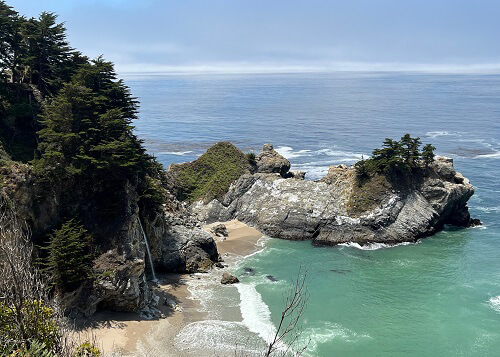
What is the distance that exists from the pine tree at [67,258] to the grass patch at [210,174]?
3002 centimetres

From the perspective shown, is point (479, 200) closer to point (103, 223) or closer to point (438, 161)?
point (438, 161)

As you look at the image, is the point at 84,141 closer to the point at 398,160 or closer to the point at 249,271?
the point at 249,271

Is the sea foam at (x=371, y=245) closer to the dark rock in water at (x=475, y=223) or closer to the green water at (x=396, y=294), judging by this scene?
the green water at (x=396, y=294)

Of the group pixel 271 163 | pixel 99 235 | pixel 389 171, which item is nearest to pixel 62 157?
pixel 99 235

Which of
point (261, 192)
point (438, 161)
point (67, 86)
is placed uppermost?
point (67, 86)

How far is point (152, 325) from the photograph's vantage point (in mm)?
30359

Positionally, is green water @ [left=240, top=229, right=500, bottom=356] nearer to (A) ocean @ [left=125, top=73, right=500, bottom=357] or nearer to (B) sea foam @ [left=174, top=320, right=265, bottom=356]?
(A) ocean @ [left=125, top=73, right=500, bottom=357]

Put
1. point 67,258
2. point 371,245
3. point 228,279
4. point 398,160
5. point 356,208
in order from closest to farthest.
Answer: point 67,258, point 228,279, point 371,245, point 356,208, point 398,160

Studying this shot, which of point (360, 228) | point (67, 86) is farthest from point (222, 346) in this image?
point (360, 228)

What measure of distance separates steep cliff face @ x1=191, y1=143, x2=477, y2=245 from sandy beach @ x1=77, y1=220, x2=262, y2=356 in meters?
16.4

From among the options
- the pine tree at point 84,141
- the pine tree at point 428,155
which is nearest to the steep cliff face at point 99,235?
the pine tree at point 84,141

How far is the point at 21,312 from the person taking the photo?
44.5ft

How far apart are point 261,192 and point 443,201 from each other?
68.9 feet

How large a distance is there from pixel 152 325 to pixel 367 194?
29626 mm
